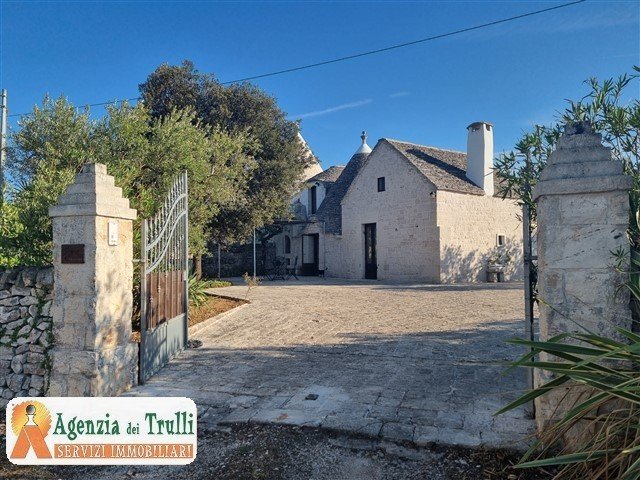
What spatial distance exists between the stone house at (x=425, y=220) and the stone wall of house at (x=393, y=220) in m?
0.04

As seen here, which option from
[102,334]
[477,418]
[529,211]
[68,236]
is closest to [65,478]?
[102,334]

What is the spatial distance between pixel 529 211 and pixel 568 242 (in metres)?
0.76

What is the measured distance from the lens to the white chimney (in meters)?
18.8

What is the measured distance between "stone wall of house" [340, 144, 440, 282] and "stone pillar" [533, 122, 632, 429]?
15.1 m

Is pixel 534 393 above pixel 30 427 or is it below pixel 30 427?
above

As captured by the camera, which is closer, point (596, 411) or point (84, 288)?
point (596, 411)

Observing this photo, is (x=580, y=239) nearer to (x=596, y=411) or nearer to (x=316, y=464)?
(x=596, y=411)

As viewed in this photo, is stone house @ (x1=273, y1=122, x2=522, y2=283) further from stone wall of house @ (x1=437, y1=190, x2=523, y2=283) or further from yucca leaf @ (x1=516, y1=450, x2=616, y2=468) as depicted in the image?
yucca leaf @ (x1=516, y1=450, x2=616, y2=468)

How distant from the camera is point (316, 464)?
3039 millimetres

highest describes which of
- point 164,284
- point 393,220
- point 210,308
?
point 393,220

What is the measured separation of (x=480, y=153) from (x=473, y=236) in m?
3.81

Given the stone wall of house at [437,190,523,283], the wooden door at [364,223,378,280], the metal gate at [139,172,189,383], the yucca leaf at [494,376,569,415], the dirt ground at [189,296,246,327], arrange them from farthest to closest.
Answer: the wooden door at [364,223,378,280] < the stone wall of house at [437,190,523,283] < the dirt ground at [189,296,246,327] < the metal gate at [139,172,189,383] < the yucca leaf at [494,376,569,415]

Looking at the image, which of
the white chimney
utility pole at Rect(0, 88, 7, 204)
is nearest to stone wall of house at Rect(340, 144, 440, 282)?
the white chimney

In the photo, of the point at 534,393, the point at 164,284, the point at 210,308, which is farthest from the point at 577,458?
the point at 210,308
